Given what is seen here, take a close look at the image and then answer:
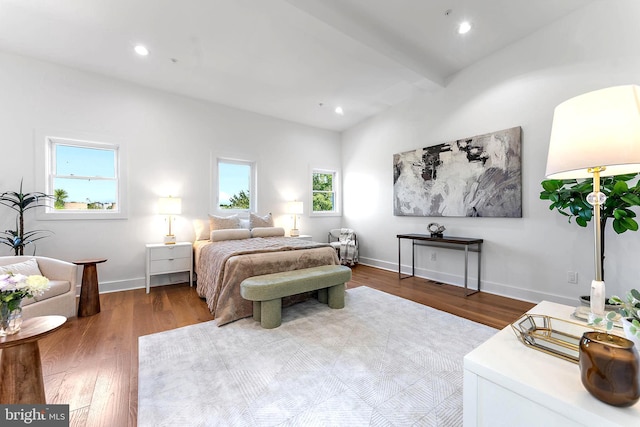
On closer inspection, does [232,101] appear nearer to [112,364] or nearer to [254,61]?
[254,61]

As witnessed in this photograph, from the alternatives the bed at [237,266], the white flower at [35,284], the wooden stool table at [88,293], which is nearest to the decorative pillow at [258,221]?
the bed at [237,266]

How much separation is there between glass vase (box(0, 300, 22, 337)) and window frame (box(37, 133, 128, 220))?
2836 millimetres

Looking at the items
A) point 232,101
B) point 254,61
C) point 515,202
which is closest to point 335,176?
point 232,101

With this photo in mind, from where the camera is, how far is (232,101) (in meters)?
4.46

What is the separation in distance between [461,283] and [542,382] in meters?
3.39

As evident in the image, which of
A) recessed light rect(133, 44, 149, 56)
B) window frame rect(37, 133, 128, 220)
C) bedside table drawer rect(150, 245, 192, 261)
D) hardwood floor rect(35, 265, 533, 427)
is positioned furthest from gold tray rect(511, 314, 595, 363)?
window frame rect(37, 133, 128, 220)

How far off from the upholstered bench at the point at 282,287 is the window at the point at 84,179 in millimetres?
2683

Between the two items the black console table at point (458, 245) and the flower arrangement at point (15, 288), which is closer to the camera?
the flower arrangement at point (15, 288)

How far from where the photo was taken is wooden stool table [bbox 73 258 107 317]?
2.81 m

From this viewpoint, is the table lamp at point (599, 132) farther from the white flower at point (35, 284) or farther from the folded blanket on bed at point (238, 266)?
the white flower at point (35, 284)

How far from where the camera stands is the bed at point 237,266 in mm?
2664

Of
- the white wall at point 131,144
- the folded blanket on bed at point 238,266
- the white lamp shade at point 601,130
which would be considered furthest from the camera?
the white wall at point 131,144

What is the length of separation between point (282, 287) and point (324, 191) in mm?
3721

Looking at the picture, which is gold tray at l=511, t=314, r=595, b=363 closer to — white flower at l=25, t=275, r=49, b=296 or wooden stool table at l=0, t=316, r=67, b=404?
wooden stool table at l=0, t=316, r=67, b=404
